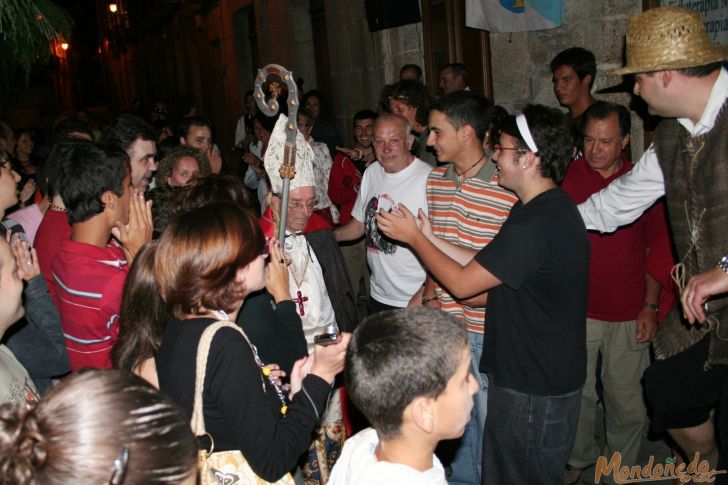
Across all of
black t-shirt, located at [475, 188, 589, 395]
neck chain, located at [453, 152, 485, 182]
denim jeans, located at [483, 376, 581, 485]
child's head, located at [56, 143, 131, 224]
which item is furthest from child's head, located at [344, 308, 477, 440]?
neck chain, located at [453, 152, 485, 182]

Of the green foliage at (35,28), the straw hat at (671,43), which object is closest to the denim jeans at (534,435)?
the straw hat at (671,43)

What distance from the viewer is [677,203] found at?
9.94 ft

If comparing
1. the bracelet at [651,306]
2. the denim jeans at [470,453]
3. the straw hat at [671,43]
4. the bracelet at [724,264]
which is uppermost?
the straw hat at [671,43]

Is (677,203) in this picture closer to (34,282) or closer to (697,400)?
(697,400)

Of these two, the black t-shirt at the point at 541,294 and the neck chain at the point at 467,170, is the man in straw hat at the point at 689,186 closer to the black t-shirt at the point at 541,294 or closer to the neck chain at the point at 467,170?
the black t-shirt at the point at 541,294

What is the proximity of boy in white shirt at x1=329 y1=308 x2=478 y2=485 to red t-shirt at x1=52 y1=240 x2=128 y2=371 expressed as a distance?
1.50 m

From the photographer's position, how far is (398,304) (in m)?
4.49

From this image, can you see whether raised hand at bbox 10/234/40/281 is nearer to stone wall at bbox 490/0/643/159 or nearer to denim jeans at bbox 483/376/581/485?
denim jeans at bbox 483/376/581/485

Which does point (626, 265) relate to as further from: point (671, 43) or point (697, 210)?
point (671, 43)

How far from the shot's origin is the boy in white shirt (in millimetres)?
1828

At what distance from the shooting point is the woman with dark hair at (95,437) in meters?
1.19

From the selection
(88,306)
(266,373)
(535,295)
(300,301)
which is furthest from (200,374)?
(535,295)

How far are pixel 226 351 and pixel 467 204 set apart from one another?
2.08 metres

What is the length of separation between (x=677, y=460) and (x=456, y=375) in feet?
9.13
